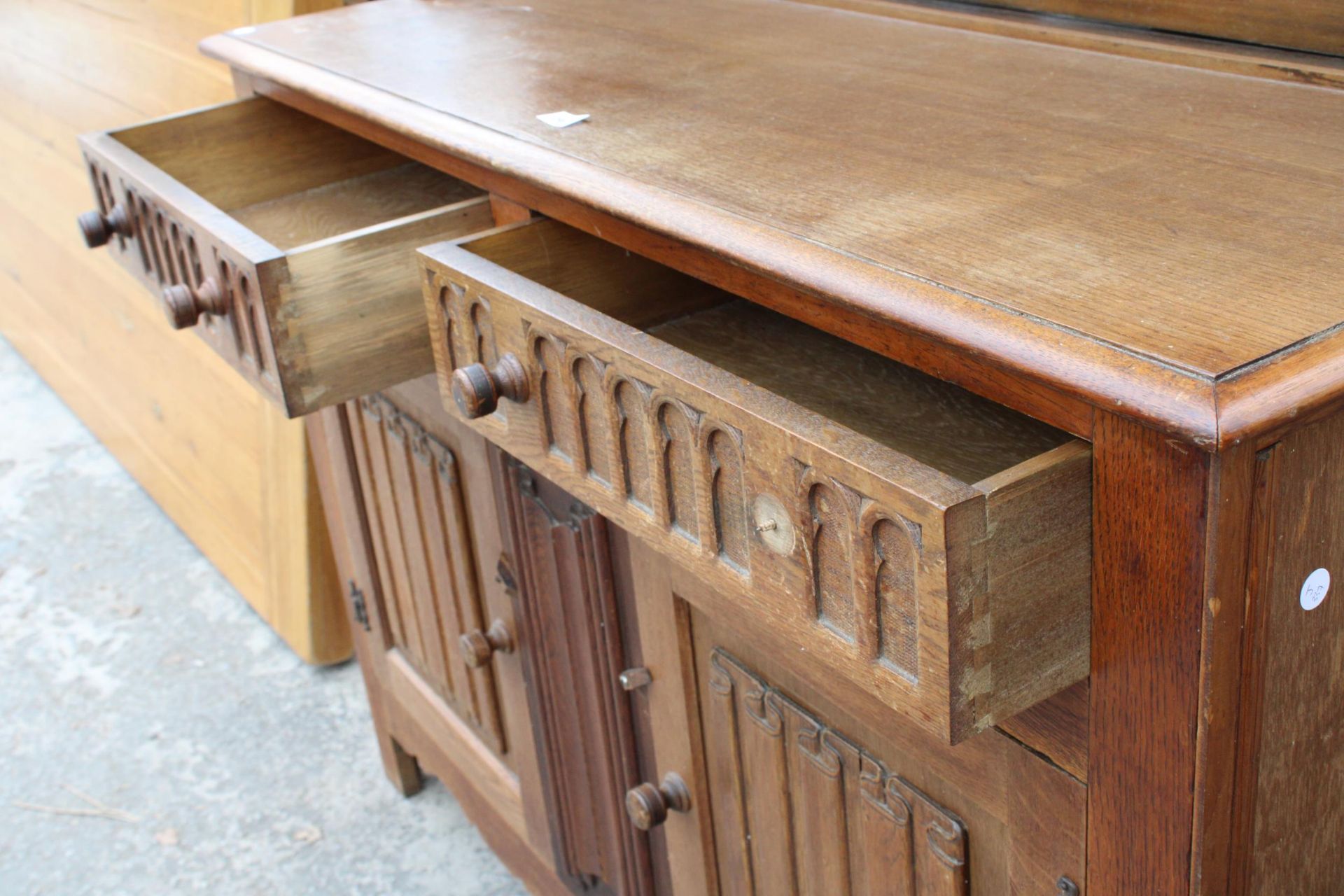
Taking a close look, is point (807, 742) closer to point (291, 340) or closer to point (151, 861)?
point (291, 340)

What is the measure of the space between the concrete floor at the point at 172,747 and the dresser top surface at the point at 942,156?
3.42 ft

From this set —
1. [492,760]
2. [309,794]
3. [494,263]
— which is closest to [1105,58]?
[494,263]

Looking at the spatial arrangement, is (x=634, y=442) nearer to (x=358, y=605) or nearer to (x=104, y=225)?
(x=104, y=225)

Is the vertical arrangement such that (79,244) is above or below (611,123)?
below

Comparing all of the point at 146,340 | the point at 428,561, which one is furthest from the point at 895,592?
the point at 146,340

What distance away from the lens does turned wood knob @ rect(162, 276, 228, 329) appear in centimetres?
106

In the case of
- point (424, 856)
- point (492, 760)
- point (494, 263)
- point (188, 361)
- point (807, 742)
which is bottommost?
point (424, 856)

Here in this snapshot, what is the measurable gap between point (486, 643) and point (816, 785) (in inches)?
19.8

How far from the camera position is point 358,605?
169 cm

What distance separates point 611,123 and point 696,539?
0.36 m

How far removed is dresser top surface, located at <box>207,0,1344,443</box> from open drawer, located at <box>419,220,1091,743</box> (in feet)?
0.24

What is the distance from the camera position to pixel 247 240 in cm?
100

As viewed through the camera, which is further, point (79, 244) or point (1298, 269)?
point (79, 244)

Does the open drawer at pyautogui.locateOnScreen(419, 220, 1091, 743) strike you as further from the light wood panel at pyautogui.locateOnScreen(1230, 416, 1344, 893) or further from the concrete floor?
the concrete floor
